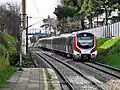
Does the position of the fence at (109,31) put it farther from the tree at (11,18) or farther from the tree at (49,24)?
the tree at (49,24)

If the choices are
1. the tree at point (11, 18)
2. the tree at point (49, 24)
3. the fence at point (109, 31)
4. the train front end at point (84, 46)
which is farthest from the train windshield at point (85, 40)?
the tree at point (49, 24)

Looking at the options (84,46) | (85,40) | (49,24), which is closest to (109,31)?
(85,40)

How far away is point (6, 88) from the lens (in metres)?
14.4

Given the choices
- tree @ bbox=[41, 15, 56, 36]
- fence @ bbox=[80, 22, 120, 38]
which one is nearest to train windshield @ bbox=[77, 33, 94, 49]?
fence @ bbox=[80, 22, 120, 38]

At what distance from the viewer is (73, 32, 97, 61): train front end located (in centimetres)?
3981

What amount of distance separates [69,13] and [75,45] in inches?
1402

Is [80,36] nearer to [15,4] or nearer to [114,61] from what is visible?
[114,61]

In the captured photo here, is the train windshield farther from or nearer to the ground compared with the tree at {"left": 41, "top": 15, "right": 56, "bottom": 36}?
nearer to the ground

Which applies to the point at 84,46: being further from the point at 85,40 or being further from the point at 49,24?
the point at 49,24

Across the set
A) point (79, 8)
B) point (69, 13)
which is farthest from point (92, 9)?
point (69, 13)

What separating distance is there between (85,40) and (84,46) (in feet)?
2.02

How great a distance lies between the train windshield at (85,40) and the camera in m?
40.0

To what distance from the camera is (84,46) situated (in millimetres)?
40094

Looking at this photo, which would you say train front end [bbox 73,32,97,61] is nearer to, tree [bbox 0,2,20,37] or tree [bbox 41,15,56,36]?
tree [bbox 0,2,20,37]
